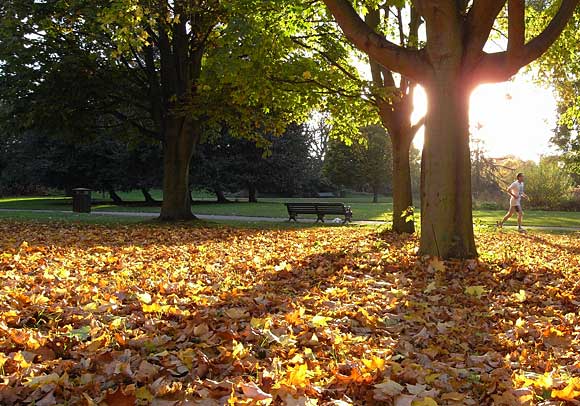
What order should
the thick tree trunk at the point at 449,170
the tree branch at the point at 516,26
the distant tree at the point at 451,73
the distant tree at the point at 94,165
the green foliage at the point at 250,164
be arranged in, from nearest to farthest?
the tree branch at the point at 516,26 < the distant tree at the point at 451,73 < the thick tree trunk at the point at 449,170 < the distant tree at the point at 94,165 < the green foliage at the point at 250,164

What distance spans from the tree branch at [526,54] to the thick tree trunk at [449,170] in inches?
19.0

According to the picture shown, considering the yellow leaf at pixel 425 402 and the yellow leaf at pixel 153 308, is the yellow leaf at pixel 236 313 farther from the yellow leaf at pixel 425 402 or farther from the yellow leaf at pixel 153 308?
the yellow leaf at pixel 425 402

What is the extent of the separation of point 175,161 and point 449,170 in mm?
12548

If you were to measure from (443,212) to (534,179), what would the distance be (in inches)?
1306

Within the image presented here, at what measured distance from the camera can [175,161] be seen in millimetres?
18625

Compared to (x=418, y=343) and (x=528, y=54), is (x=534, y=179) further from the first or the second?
(x=418, y=343)

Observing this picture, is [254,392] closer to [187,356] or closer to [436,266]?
[187,356]

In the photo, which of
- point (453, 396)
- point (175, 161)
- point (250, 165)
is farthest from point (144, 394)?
point (250, 165)

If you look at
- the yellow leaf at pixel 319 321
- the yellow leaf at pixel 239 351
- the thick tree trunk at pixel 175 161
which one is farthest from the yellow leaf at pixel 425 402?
the thick tree trunk at pixel 175 161

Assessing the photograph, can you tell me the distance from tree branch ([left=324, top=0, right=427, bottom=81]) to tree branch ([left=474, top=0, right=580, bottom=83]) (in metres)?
0.92

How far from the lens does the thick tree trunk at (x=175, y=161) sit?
1859 cm

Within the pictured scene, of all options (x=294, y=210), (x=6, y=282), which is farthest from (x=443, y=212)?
(x=294, y=210)

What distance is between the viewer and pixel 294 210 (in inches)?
866

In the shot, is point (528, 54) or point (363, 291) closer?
point (363, 291)
